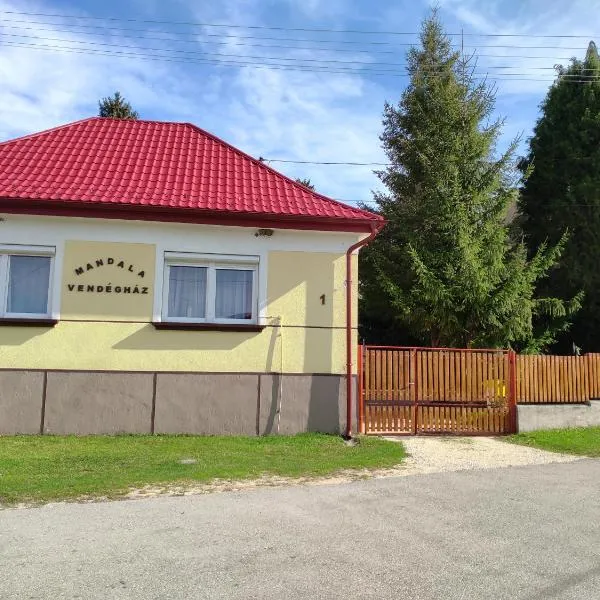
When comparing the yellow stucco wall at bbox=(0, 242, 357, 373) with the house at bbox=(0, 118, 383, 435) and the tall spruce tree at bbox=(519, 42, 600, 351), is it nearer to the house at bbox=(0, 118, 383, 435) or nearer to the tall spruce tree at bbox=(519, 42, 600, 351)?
the house at bbox=(0, 118, 383, 435)

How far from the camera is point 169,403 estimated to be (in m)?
10.4

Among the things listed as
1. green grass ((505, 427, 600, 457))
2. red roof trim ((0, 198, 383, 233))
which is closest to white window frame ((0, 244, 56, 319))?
red roof trim ((0, 198, 383, 233))

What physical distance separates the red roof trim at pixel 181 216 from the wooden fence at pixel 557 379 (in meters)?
Answer: 4.77

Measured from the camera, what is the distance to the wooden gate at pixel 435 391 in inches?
446

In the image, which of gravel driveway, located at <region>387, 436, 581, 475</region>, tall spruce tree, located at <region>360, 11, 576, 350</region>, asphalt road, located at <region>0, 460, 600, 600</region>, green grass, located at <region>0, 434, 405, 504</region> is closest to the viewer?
asphalt road, located at <region>0, 460, 600, 600</region>

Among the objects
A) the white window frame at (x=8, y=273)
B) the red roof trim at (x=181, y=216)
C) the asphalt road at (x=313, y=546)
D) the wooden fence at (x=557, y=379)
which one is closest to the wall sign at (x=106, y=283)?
the white window frame at (x=8, y=273)

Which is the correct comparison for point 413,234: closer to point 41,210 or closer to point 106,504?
point 41,210

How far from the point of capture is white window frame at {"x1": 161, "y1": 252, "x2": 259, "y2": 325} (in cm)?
1067

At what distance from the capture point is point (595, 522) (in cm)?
575

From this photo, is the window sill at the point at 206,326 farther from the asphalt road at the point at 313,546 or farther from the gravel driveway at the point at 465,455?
the asphalt road at the point at 313,546

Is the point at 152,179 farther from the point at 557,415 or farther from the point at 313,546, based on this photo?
the point at 557,415

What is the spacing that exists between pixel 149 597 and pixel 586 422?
12.0m

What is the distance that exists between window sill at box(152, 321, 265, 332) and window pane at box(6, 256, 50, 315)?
6.73 ft

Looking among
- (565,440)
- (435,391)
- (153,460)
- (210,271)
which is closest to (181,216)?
(210,271)
